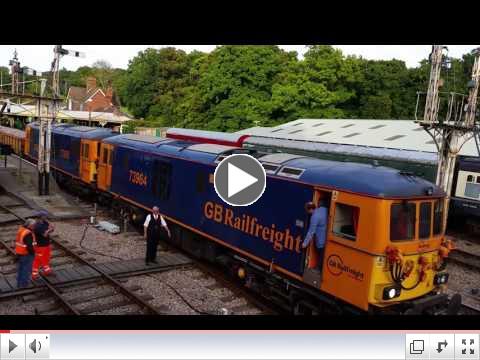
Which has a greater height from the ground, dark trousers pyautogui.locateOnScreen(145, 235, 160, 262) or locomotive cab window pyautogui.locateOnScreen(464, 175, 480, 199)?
locomotive cab window pyautogui.locateOnScreen(464, 175, 480, 199)

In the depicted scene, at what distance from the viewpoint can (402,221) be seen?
812 cm

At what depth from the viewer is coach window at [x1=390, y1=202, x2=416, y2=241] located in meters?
7.98

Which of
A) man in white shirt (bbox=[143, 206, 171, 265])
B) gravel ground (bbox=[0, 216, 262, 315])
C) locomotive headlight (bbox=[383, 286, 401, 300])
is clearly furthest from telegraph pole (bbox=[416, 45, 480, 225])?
man in white shirt (bbox=[143, 206, 171, 265])

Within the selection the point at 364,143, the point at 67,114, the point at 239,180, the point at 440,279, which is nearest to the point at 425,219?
the point at 440,279

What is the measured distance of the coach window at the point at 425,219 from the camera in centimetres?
838

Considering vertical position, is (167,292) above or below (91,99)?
below

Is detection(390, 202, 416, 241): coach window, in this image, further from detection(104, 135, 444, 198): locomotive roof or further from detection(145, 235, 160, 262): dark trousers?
detection(145, 235, 160, 262): dark trousers

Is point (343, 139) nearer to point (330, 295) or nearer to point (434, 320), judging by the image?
point (330, 295)

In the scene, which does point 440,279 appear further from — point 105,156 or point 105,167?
point 105,156

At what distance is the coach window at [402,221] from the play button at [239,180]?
10.8ft

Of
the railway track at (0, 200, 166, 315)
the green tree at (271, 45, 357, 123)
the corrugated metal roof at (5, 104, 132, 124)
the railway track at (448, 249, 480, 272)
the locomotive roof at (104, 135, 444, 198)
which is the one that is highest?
the green tree at (271, 45, 357, 123)

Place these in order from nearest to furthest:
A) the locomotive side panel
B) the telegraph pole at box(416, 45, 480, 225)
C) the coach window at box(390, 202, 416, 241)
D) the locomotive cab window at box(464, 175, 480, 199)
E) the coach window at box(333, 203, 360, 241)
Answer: the coach window at box(390, 202, 416, 241)
the coach window at box(333, 203, 360, 241)
the locomotive side panel
the telegraph pole at box(416, 45, 480, 225)
the locomotive cab window at box(464, 175, 480, 199)

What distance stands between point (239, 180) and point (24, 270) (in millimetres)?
5628

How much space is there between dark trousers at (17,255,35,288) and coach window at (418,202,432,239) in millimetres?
8581
